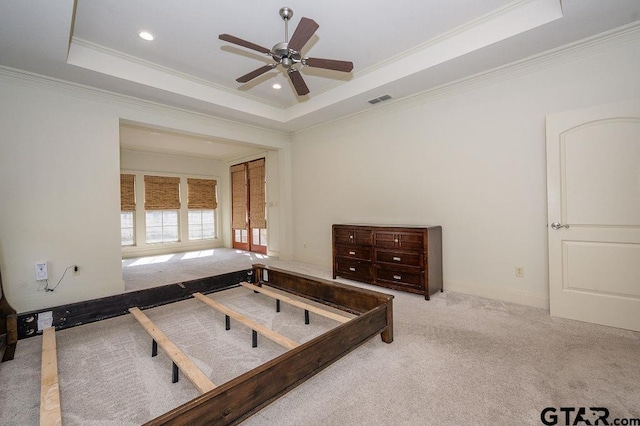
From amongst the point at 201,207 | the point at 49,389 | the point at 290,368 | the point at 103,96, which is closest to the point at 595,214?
the point at 290,368

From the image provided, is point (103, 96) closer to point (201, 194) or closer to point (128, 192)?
point (128, 192)

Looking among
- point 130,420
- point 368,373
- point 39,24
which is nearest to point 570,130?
point 368,373

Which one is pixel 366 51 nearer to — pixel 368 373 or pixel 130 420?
pixel 368 373

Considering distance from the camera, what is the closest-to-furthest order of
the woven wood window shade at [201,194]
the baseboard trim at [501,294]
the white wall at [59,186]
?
the baseboard trim at [501,294] < the white wall at [59,186] < the woven wood window shade at [201,194]

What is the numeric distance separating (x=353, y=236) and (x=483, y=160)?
2.03 meters

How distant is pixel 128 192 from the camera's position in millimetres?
7102

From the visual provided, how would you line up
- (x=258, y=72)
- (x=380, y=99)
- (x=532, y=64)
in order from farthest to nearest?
1. (x=380, y=99)
2. (x=532, y=64)
3. (x=258, y=72)

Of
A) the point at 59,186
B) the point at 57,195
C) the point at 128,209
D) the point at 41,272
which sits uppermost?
the point at 59,186

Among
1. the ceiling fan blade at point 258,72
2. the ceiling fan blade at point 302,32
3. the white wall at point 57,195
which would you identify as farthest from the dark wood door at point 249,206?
the ceiling fan blade at point 302,32

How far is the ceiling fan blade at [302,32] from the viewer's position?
2119 millimetres

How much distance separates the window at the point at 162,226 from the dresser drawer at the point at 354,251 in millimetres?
5520

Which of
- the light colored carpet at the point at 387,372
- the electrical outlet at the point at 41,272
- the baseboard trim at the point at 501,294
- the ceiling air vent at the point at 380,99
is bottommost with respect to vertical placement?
the light colored carpet at the point at 387,372

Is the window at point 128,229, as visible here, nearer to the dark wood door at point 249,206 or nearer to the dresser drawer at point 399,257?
the dark wood door at point 249,206

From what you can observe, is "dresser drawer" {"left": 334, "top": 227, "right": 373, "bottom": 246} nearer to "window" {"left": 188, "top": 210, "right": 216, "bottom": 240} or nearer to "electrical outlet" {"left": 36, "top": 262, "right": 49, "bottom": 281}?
"electrical outlet" {"left": 36, "top": 262, "right": 49, "bottom": 281}
